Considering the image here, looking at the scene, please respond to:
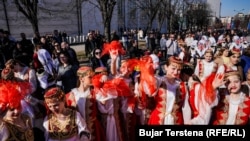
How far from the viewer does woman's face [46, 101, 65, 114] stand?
3194 millimetres

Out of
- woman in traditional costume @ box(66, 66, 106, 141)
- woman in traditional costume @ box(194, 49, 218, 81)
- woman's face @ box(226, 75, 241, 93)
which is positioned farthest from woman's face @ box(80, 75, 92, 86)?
woman in traditional costume @ box(194, 49, 218, 81)

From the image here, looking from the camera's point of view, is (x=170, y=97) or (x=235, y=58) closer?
(x=170, y=97)

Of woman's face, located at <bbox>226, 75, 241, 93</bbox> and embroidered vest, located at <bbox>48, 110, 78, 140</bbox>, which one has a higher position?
woman's face, located at <bbox>226, 75, 241, 93</bbox>

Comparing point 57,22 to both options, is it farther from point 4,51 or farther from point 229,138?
point 229,138

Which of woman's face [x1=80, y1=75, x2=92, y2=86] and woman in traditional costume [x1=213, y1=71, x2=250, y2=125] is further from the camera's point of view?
woman's face [x1=80, y1=75, x2=92, y2=86]

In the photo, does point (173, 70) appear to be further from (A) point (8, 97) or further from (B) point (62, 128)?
(A) point (8, 97)

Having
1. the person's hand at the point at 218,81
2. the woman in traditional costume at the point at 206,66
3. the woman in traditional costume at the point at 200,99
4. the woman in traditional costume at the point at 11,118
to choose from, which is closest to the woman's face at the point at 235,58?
the woman in traditional costume at the point at 206,66

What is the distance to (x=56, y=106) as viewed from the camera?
321cm

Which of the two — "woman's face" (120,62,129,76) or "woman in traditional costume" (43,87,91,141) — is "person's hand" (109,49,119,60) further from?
"woman in traditional costume" (43,87,91,141)

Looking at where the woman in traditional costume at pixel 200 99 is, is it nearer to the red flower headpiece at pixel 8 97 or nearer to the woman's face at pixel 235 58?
the red flower headpiece at pixel 8 97

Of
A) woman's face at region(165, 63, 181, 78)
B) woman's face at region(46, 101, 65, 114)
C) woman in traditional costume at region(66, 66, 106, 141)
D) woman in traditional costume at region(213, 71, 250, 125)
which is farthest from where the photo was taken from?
woman in traditional costume at region(66, 66, 106, 141)

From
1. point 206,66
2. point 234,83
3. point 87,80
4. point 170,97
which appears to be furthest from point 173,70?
point 206,66

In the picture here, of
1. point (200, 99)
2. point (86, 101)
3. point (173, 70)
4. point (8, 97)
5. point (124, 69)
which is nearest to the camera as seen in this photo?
point (8, 97)

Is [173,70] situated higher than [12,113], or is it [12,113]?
[173,70]
